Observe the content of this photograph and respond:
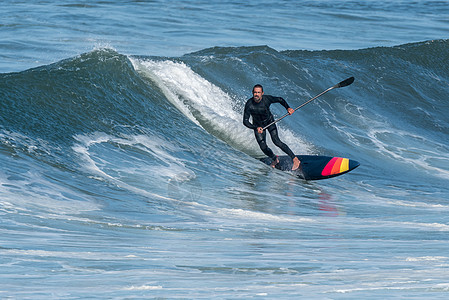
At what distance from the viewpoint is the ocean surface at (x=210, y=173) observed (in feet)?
16.8

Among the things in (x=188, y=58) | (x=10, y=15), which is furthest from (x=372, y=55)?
(x=10, y=15)

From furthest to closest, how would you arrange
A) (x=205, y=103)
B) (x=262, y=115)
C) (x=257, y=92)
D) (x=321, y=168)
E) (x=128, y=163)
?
(x=205, y=103), (x=262, y=115), (x=321, y=168), (x=257, y=92), (x=128, y=163)

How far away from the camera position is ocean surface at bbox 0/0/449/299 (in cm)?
512

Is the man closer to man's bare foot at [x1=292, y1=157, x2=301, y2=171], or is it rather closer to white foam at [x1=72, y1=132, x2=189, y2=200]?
man's bare foot at [x1=292, y1=157, x2=301, y2=171]

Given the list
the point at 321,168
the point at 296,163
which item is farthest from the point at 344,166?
the point at 296,163

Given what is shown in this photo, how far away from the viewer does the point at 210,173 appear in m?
10.1

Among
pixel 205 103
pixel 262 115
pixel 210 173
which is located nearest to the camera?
pixel 210 173

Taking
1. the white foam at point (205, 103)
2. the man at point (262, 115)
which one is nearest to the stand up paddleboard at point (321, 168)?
the man at point (262, 115)

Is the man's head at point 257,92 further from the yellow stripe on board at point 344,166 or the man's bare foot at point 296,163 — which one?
the yellow stripe on board at point 344,166

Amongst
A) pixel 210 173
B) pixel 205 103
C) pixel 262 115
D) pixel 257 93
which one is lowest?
pixel 210 173

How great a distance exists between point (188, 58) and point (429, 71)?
25.5 ft

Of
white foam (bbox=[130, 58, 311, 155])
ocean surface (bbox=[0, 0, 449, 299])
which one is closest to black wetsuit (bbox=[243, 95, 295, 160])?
ocean surface (bbox=[0, 0, 449, 299])

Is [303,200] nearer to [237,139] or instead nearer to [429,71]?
[237,139]

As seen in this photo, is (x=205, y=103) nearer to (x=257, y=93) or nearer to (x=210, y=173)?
(x=257, y=93)
